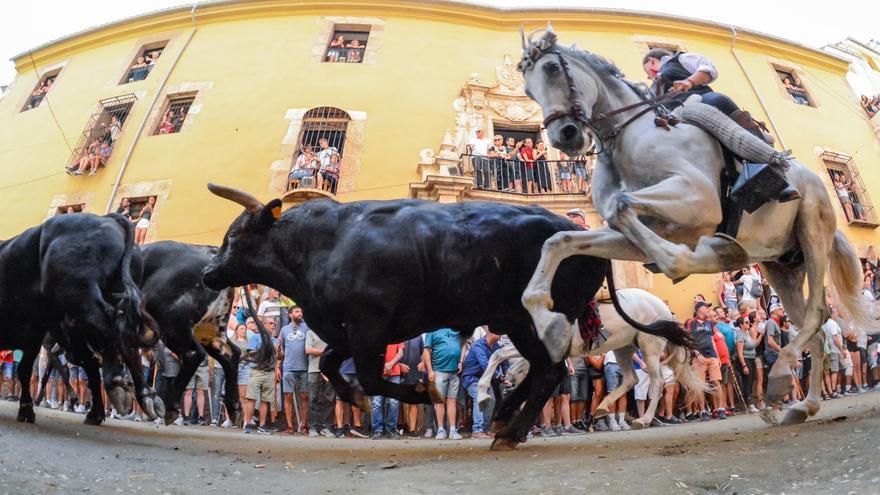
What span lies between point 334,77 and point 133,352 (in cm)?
1562

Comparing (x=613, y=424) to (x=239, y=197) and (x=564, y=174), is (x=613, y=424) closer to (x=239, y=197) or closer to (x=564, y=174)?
(x=239, y=197)

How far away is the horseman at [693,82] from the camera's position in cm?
464

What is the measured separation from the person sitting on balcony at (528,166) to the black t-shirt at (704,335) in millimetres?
6882

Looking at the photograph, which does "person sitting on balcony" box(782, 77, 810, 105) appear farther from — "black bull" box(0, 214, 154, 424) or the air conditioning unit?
"black bull" box(0, 214, 154, 424)

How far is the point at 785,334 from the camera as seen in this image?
10.4 metres

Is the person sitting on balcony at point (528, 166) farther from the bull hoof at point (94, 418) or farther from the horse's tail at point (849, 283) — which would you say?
the bull hoof at point (94, 418)

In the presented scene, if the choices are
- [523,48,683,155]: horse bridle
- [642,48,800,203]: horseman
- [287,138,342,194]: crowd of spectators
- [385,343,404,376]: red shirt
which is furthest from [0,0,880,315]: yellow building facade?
[523,48,683,155]: horse bridle

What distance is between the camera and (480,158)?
15.9 m

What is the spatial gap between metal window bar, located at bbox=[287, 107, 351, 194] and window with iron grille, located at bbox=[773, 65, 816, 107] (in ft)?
58.9

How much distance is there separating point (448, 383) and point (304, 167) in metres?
10.1

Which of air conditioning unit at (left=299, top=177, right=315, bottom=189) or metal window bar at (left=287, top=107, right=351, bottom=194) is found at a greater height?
metal window bar at (left=287, top=107, right=351, bottom=194)

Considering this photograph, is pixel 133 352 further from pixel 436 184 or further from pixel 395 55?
pixel 395 55

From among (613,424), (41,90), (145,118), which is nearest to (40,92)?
(41,90)

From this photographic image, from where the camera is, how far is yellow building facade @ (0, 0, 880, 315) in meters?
16.6
